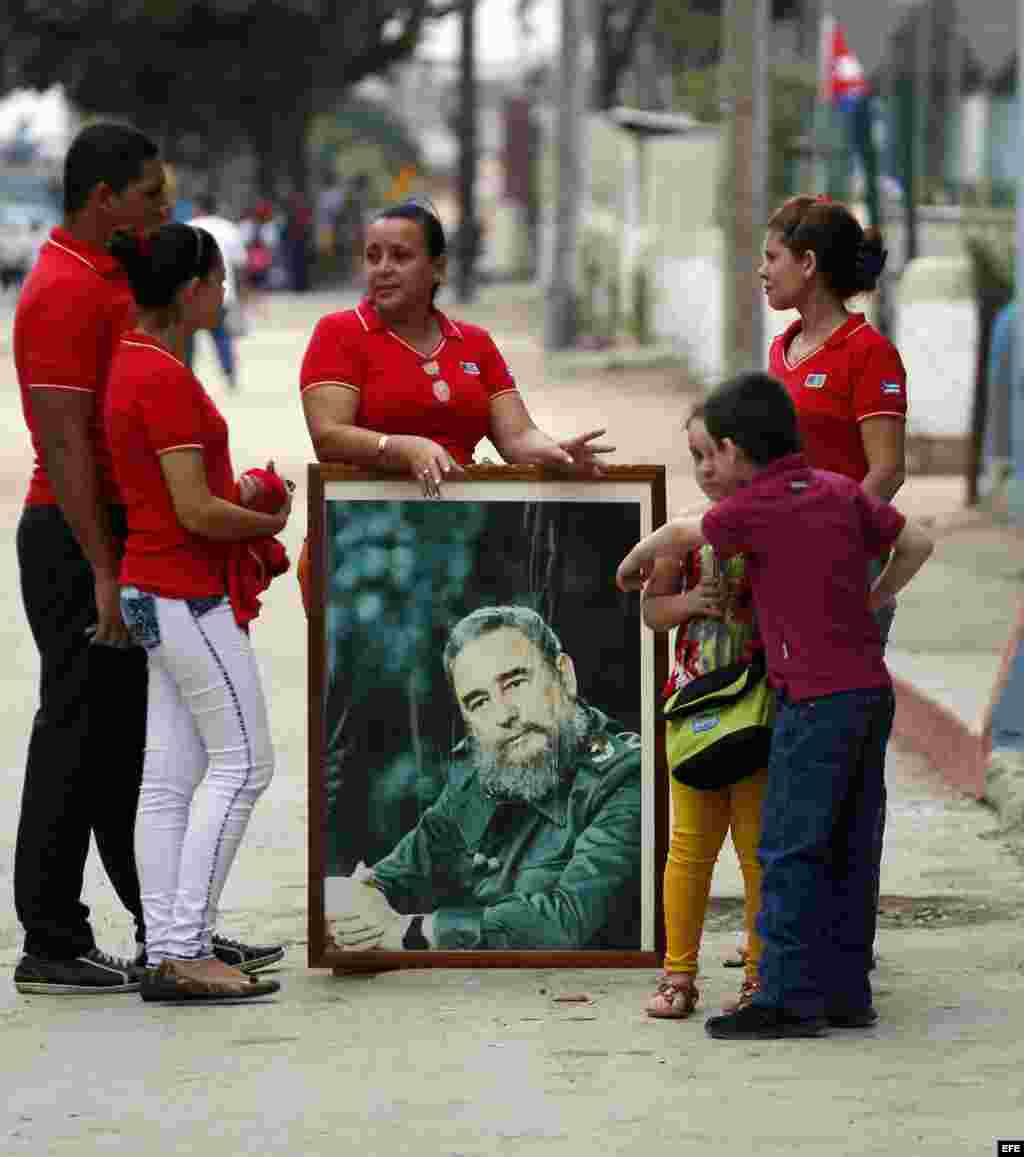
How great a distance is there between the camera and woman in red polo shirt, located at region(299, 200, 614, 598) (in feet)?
20.9

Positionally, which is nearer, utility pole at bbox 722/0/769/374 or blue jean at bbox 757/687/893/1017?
blue jean at bbox 757/687/893/1017

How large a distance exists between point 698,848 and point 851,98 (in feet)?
57.6

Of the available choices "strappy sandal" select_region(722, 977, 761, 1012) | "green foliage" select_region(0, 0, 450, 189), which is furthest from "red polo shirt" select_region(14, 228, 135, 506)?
"green foliage" select_region(0, 0, 450, 189)

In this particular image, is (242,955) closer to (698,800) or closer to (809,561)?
(698,800)

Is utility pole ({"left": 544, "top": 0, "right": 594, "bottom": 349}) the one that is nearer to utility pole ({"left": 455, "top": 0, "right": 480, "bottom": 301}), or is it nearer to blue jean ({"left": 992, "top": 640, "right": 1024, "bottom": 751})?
utility pole ({"left": 455, "top": 0, "right": 480, "bottom": 301})

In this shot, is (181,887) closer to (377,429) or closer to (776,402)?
(377,429)

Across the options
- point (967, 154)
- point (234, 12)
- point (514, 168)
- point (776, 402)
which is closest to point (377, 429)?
point (776, 402)

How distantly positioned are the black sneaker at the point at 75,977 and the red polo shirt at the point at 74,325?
104 centimetres

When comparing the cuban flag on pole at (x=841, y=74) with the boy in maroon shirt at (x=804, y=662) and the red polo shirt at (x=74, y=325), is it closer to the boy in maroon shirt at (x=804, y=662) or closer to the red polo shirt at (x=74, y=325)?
the red polo shirt at (x=74, y=325)

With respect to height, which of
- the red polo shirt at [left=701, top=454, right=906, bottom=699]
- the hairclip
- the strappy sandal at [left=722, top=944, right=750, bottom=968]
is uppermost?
the hairclip

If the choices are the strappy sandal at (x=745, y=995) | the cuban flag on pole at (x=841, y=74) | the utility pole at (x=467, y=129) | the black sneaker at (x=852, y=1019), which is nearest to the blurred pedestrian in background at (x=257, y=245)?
the utility pole at (x=467, y=129)

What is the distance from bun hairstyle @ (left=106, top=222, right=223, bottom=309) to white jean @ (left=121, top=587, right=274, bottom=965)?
0.66 m

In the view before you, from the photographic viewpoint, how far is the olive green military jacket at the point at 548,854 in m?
6.51

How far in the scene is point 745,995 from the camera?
6.11m
